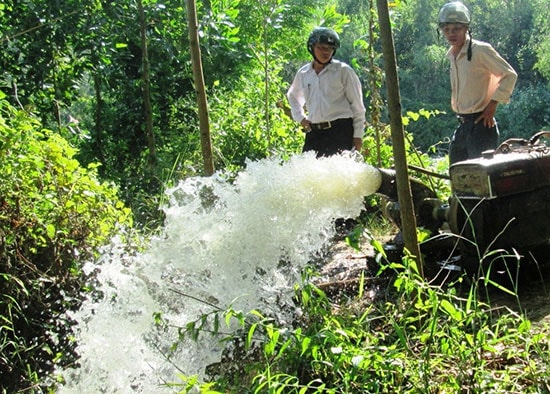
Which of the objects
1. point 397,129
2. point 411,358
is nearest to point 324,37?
point 397,129

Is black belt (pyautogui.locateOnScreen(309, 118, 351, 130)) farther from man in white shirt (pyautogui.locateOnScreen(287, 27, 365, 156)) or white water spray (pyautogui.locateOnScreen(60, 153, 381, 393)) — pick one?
white water spray (pyautogui.locateOnScreen(60, 153, 381, 393))

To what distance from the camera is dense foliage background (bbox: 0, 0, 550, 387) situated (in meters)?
3.79

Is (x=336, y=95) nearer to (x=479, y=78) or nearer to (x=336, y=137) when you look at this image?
(x=336, y=137)

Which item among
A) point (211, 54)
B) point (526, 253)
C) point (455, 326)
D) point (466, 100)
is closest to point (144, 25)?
point (211, 54)

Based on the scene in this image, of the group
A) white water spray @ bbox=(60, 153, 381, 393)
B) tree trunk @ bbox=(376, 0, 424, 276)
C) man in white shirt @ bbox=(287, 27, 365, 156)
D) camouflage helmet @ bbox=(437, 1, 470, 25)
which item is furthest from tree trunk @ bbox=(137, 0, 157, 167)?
tree trunk @ bbox=(376, 0, 424, 276)

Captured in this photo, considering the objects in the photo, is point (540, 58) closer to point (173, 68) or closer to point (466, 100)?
A: point (173, 68)

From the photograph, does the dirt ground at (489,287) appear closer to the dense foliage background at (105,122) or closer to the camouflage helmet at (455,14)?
the dense foliage background at (105,122)

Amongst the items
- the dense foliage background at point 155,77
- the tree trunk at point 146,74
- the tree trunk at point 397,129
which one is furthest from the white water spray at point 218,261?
the tree trunk at point 146,74

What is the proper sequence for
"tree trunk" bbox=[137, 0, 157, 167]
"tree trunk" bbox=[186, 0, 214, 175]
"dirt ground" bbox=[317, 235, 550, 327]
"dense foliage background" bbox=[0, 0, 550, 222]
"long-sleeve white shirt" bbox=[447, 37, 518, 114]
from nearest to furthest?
"dirt ground" bbox=[317, 235, 550, 327]
"tree trunk" bbox=[186, 0, 214, 175]
"long-sleeve white shirt" bbox=[447, 37, 518, 114]
"dense foliage background" bbox=[0, 0, 550, 222]
"tree trunk" bbox=[137, 0, 157, 167]

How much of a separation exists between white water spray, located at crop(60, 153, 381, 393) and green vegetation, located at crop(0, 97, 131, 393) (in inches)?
12.0

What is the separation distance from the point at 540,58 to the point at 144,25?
2126 centimetres

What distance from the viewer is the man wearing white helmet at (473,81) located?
436 cm

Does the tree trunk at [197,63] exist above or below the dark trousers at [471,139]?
above

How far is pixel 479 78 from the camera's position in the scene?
4.46m
